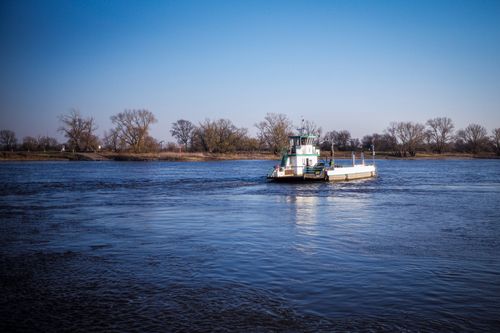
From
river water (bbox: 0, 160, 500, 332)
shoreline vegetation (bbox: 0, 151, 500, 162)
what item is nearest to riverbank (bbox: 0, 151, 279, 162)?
shoreline vegetation (bbox: 0, 151, 500, 162)

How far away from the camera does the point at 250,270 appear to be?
41.1ft

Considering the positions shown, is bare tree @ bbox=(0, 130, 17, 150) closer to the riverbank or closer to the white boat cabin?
the riverbank

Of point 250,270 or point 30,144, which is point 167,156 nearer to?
point 30,144

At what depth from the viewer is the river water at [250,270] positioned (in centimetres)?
897

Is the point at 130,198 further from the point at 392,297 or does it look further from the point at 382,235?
the point at 392,297

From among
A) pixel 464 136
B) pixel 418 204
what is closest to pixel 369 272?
pixel 418 204

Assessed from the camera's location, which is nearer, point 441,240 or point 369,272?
point 369,272

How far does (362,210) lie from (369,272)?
14.0 m

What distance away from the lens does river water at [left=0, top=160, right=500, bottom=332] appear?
8.97 metres

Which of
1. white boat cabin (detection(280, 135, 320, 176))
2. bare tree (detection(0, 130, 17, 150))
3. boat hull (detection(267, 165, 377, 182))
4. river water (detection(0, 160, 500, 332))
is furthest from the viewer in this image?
bare tree (detection(0, 130, 17, 150))

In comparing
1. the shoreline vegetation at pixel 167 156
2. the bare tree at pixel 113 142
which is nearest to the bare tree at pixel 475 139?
the shoreline vegetation at pixel 167 156

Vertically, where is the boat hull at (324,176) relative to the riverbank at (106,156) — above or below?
below

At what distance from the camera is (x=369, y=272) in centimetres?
1216

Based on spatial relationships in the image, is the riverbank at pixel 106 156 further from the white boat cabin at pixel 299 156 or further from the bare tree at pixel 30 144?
the white boat cabin at pixel 299 156
